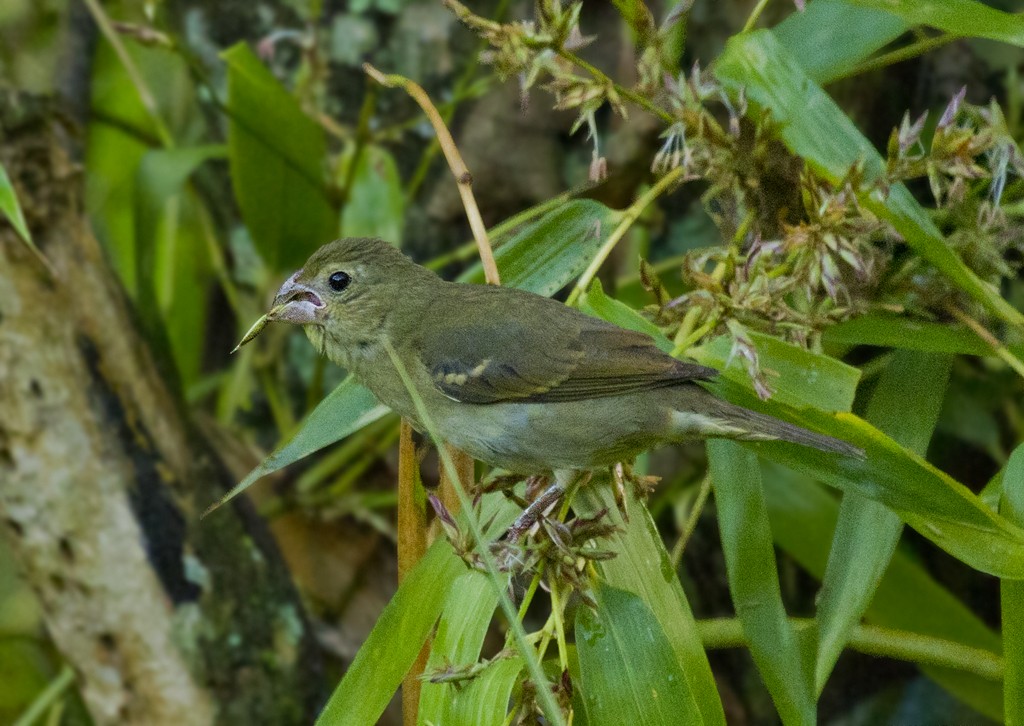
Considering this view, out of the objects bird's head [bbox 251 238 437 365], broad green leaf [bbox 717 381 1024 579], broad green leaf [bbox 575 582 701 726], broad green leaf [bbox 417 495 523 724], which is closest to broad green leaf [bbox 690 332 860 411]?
broad green leaf [bbox 717 381 1024 579]

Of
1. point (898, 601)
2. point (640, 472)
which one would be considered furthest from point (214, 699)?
point (898, 601)

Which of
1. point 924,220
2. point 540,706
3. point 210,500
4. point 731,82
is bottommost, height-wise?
point 210,500

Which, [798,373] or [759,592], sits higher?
[798,373]

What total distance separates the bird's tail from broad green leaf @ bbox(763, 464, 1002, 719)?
0.60 meters

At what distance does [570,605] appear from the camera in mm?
1577

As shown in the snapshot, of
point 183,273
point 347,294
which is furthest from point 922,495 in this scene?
point 183,273

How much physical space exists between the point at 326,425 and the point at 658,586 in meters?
0.60

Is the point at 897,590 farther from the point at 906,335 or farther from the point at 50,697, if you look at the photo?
the point at 50,697

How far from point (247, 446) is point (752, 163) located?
76.7 inches

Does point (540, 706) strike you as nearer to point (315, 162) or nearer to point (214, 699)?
point (214, 699)

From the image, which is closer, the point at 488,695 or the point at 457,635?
the point at 488,695

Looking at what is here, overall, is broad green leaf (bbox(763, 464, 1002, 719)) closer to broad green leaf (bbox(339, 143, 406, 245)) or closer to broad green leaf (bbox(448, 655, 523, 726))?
broad green leaf (bbox(448, 655, 523, 726))

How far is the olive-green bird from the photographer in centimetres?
177

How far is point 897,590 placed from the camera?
7.17 ft
